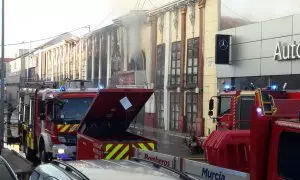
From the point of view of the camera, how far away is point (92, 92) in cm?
1148

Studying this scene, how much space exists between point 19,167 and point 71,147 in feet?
4.27

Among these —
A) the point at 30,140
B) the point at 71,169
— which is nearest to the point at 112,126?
the point at 30,140

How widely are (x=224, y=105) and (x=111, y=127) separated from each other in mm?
2759

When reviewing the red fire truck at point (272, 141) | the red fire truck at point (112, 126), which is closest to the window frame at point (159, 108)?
the red fire truck at point (112, 126)

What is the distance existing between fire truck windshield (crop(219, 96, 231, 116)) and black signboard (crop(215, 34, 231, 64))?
9796mm


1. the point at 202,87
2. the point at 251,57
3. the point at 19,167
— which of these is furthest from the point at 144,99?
the point at 202,87

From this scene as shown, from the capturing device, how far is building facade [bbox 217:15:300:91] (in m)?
17.0

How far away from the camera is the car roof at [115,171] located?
3141 millimetres

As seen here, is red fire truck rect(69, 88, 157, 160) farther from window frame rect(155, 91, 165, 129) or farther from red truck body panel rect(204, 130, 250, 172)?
window frame rect(155, 91, 165, 129)

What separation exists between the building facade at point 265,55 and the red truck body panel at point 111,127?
29.2 feet

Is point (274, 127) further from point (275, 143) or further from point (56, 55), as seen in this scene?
point (56, 55)

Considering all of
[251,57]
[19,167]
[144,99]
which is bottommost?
[19,167]

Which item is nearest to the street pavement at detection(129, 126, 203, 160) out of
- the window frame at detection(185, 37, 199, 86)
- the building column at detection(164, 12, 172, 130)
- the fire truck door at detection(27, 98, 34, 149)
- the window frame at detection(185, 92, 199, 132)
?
the window frame at detection(185, 92, 199, 132)

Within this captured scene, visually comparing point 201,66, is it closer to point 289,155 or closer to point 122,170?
point 289,155
